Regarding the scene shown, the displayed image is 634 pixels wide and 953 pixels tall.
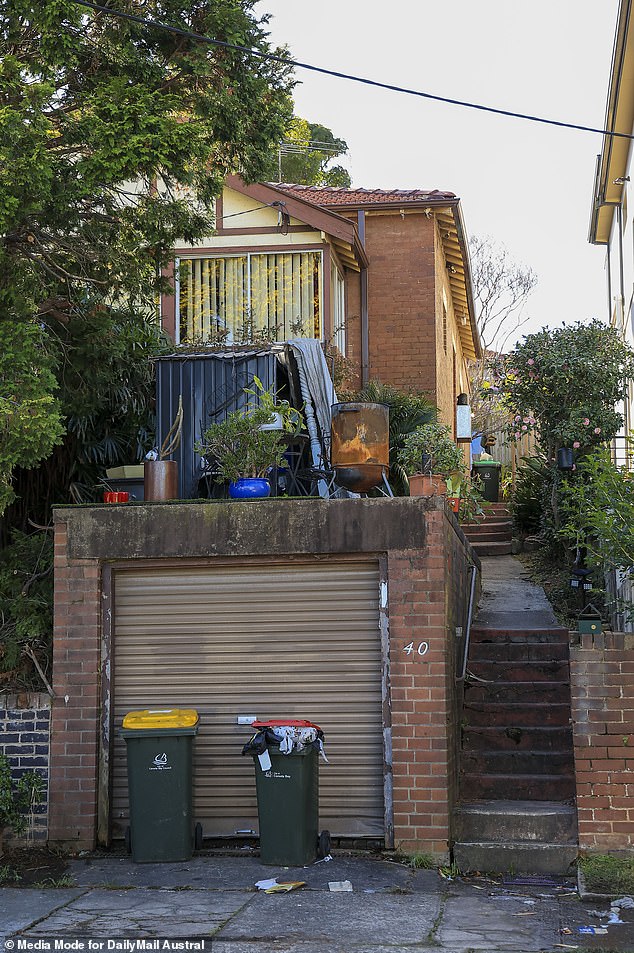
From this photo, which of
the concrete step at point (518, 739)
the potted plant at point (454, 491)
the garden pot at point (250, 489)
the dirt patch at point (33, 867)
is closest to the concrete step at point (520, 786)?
the concrete step at point (518, 739)

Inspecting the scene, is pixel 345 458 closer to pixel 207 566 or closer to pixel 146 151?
pixel 207 566

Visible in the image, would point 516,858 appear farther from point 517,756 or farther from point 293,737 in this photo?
point 293,737

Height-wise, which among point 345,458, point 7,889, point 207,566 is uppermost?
point 345,458

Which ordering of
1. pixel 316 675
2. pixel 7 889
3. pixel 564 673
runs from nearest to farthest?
pixel 7 889
pixel 316 675
pixel 564 673

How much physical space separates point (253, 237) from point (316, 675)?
8.13 meters

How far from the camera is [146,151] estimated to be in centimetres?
850

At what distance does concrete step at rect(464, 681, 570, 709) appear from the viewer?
1024cm

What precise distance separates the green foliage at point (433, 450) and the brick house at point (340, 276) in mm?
2137

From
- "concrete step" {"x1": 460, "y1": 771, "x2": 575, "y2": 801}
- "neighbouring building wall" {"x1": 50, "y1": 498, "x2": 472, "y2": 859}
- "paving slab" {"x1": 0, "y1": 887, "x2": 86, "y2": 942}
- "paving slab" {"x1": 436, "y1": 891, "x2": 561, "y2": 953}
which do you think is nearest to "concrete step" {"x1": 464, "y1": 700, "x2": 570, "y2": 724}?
"concrete step" {"x1": 460, "y1": 771, "x2": 575, "y2": 801}

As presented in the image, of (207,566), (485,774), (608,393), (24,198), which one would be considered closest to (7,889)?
(207,566)

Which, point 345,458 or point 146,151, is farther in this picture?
point 345,458

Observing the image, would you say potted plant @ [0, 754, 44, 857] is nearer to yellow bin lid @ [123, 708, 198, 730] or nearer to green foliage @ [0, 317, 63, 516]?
yellow bin lid @ [123, 708, 198, 730]

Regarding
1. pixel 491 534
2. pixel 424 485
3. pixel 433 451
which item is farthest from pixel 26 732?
pixel 491 534

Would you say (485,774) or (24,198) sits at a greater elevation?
(24,198)
